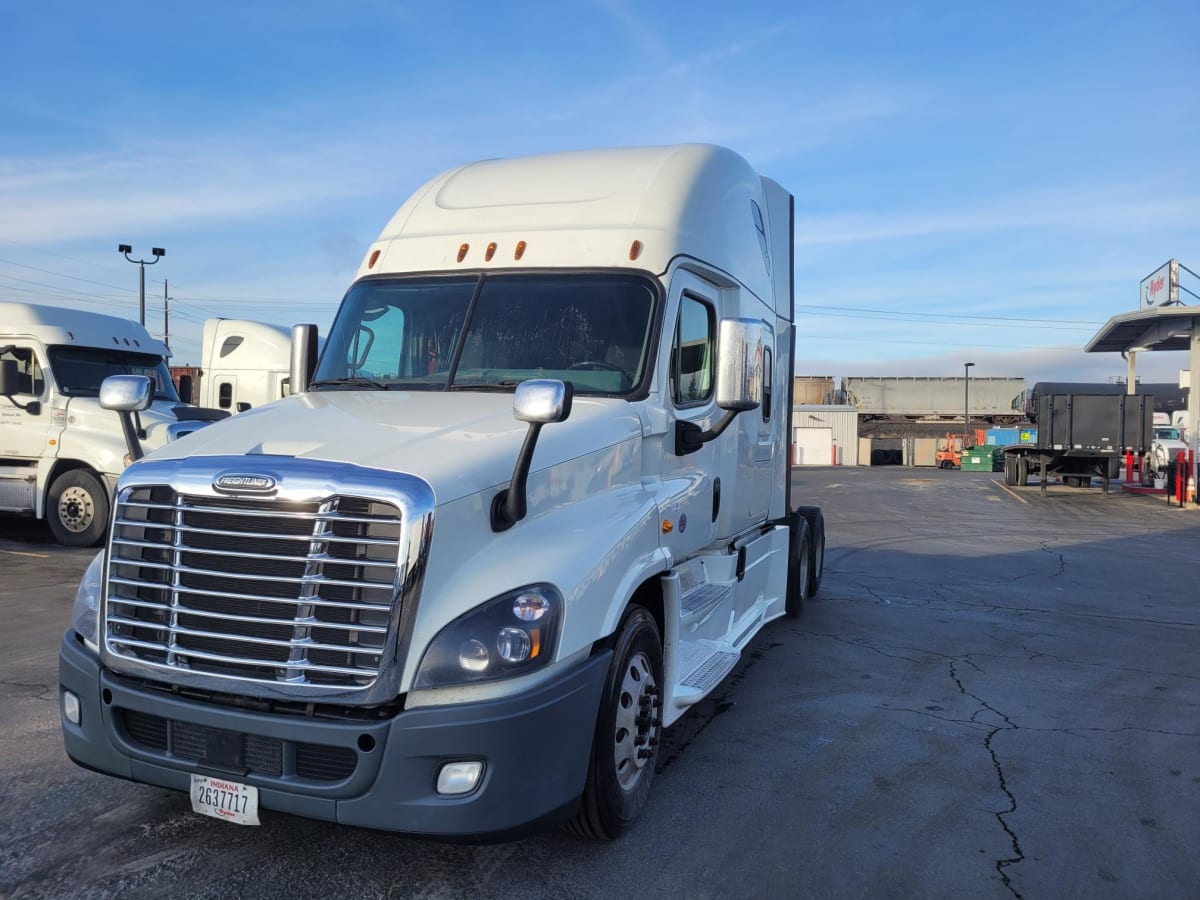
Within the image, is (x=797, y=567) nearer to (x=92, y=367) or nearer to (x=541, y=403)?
(x=541, y=403)

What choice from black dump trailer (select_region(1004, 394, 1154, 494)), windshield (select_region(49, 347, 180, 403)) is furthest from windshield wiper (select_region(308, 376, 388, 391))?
black dump trailer (select_region(1004, 394, 1154, 494))

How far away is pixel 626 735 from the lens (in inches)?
158

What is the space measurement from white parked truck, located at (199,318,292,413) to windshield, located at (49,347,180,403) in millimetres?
2680

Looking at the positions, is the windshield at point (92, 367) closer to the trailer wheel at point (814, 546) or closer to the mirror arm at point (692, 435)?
the trailer wheel at point (814, 546)

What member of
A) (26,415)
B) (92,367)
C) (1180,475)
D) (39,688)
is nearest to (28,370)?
(26,415)

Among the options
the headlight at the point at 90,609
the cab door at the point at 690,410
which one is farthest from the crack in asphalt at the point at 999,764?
the headlight at the point at 90,609

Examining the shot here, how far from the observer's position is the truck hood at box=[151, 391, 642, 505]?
135 inches

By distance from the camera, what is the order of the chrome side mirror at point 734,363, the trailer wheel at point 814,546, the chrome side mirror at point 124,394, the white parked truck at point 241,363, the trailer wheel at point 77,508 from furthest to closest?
the white parked truck at point 241,363
the trailer wheel at point 77,508
the trailer wheel at point 814,546
the chrome side mirror at point 734,363
the chrome side mirror at point 124,394

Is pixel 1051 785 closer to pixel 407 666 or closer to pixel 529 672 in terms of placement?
pixel 529 672

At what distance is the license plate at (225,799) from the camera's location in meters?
3.27

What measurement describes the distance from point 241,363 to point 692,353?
534 inches

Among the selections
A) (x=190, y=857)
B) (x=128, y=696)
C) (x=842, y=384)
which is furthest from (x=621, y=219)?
(x=842, y=384)

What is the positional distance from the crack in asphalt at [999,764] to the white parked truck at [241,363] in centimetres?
1268

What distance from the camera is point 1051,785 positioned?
4723mm
